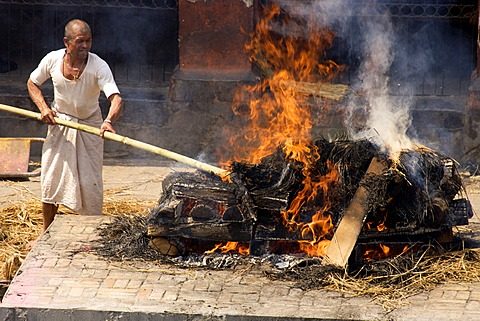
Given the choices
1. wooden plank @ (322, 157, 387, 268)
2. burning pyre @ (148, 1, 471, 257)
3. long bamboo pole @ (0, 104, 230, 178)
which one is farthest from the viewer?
long bamboo pole @ (0, 104, 230, 178)

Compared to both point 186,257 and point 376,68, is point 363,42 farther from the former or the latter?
point 186,257

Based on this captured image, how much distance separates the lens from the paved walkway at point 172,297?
573cm

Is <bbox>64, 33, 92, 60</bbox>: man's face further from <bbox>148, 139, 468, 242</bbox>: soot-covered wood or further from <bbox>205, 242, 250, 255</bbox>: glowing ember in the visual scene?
<bbox>205, 242, 250, 255</bbox>: glowing ember

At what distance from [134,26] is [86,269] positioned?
21.4 ft

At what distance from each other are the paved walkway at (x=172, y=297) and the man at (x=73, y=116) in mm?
1306

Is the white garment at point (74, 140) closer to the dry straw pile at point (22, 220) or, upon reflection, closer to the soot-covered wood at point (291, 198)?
the dry straw pile at point (22, 220)

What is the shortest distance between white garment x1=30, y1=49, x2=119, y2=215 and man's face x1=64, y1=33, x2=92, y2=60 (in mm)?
144

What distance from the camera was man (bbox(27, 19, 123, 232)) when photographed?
7.76 metres

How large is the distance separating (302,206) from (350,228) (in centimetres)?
43

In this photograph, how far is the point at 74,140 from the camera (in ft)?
26.2

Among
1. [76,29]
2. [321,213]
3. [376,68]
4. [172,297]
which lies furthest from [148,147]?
[376,68]

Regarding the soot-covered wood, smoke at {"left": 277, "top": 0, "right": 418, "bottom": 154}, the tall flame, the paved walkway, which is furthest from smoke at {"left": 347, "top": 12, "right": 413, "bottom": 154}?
the paved walkway

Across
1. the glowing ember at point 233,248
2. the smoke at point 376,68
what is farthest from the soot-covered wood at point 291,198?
the smoke at point 376,68

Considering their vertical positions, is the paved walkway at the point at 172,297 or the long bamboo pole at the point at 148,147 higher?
the long bamboo pole at the point at 148,147
